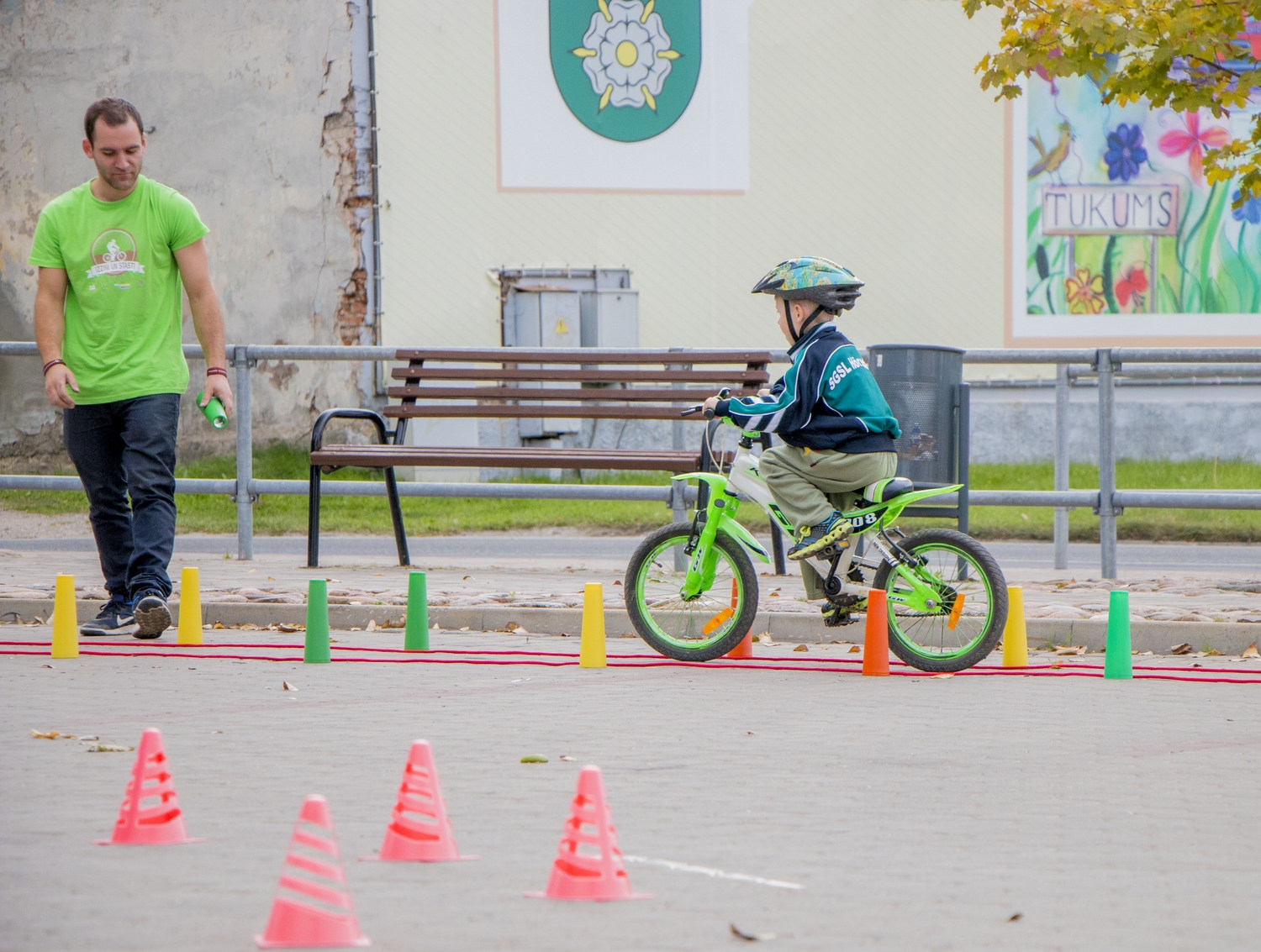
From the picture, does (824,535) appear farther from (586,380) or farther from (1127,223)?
(1127,223)

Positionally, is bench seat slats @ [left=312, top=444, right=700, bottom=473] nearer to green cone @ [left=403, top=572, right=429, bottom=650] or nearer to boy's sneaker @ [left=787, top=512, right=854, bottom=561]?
green cone @ [left=403, top=572, right=429, bottom=650]

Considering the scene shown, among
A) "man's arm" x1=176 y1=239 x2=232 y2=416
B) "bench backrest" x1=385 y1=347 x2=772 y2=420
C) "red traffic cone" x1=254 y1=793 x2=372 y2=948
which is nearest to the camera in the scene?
"red traffic cone" x1=254 y1=793 x2=372 y2=948

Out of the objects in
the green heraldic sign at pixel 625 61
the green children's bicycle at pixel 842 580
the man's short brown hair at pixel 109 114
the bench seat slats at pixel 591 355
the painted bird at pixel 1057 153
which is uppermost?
the green heraldic sign at pixel 625 61

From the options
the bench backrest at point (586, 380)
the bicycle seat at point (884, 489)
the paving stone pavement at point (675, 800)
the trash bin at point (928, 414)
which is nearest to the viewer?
the paving stone pavement at point (675, 800)

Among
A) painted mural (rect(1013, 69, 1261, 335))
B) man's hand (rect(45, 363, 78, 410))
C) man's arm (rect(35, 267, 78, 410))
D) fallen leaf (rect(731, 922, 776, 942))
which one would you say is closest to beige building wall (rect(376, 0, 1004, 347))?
painted mural (rect(1013, 69, 1261, 335))

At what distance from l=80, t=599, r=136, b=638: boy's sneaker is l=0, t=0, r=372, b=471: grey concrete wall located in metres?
10.7

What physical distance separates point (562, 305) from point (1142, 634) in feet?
37.2

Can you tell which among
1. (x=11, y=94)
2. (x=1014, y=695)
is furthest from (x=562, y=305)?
(x=1014, y=695)

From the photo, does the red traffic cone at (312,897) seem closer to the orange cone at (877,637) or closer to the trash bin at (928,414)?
the orange cone at (877,637)

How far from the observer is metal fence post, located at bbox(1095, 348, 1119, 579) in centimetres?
968

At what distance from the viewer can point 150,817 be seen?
13.1 ft

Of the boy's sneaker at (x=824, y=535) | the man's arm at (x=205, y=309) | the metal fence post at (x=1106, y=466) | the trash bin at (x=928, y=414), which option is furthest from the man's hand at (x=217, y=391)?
the metal fence post at (x=1106, y=466)

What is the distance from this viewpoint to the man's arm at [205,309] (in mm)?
7902

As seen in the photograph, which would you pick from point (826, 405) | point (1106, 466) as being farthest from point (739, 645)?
point (1106, 466)
